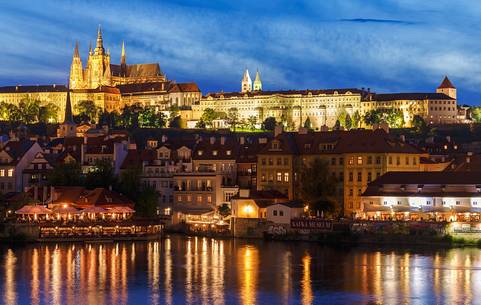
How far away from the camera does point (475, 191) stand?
66062mm

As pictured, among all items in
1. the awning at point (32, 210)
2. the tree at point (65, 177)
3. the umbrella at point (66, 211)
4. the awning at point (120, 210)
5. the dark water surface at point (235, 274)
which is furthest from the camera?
the tree at point (65, 177)

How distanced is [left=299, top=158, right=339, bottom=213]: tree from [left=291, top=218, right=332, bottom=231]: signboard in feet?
10.3

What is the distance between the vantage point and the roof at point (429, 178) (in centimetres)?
6775

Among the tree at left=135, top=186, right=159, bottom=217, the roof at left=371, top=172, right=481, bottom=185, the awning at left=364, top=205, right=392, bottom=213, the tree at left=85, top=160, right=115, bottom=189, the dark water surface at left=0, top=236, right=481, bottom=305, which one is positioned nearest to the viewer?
the dark water surface at left=0, top=236, right=481, bottom=305

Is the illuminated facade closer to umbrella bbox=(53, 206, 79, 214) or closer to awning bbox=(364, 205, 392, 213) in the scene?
awning bbox=(364, 205, 392, 213)

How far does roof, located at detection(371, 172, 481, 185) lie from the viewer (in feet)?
222

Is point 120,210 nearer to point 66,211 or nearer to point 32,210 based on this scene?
point 66,211

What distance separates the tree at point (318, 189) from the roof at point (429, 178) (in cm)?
303

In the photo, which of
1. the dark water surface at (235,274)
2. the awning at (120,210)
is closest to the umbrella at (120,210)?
the awning at (120,210)

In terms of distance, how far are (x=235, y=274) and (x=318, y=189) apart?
20.2 meters

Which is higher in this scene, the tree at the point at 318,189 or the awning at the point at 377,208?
the tree at the point at 318,189

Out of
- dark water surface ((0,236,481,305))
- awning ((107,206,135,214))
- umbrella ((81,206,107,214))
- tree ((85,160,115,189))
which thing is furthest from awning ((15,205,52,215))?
tree ((85,160,115,189))

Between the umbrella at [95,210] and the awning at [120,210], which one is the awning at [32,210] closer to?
the umbrella at [95,210]

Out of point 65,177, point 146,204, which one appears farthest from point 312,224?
point 65,177
